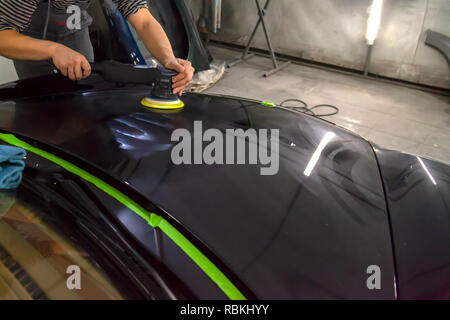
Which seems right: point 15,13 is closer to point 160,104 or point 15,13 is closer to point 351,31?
point 160,104

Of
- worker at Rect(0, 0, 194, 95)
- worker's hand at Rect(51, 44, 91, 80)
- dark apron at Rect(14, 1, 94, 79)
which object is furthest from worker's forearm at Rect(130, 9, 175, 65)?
worker's hand at Rect(51, 44, 91, 80)

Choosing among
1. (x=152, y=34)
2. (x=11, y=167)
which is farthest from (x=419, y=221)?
(x=152, y=34)

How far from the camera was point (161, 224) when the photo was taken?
0.70 meters

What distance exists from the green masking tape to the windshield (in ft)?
0.38

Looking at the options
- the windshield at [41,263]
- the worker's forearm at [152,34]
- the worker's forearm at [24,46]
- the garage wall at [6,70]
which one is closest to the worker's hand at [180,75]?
the worker's forearm at [152,34]

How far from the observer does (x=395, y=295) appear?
24.7 inches

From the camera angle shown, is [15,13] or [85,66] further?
[15,13]

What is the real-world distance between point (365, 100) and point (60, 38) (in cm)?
307

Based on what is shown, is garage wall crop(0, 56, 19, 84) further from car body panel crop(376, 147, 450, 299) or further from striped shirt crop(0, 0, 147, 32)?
car body panel crop(376, 147, 450, 299)

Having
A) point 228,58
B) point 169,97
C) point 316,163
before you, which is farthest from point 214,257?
point 228,58

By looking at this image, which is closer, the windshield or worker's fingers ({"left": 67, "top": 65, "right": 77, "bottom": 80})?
the windshield

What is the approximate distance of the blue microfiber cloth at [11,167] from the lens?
0.75 metres

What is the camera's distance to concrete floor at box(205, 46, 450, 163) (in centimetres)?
309
